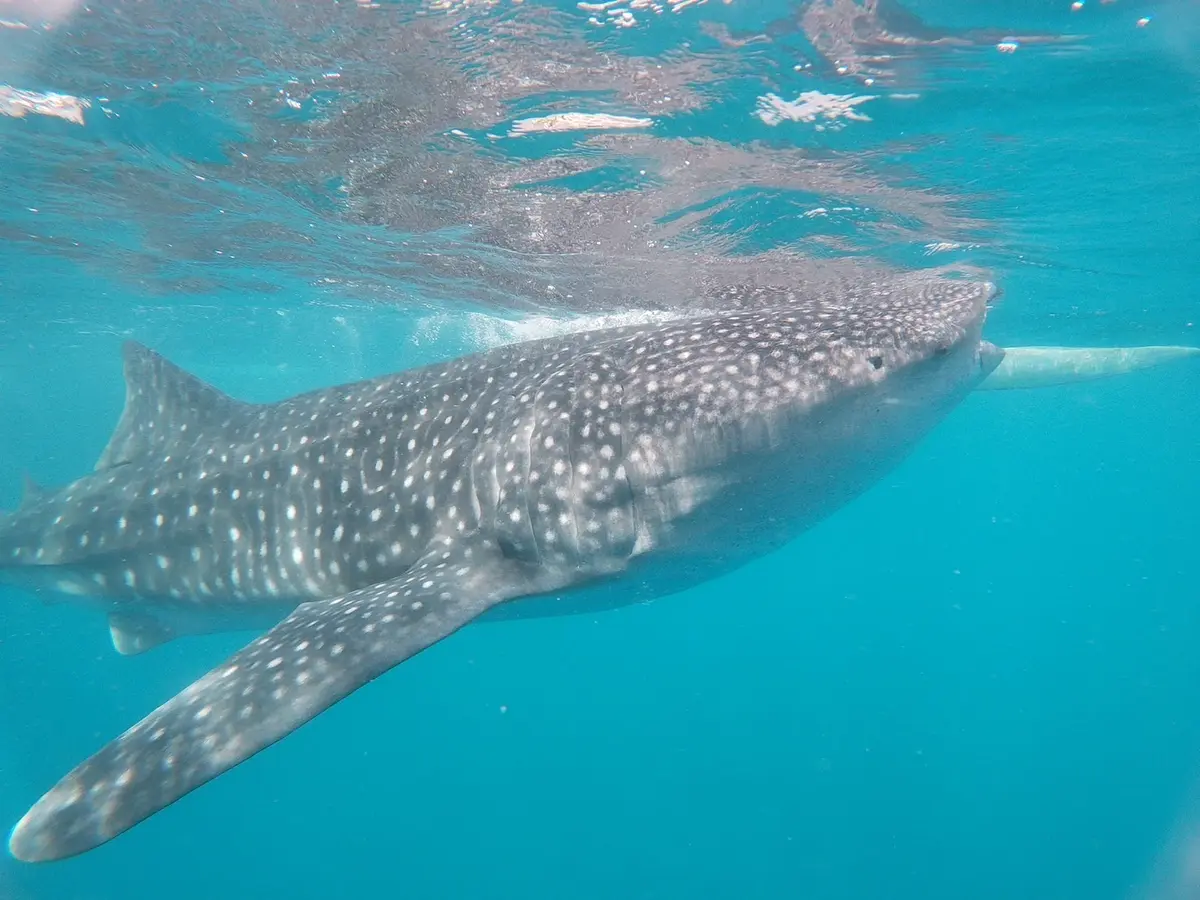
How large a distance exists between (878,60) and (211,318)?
27767 mm

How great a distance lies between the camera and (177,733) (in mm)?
3562

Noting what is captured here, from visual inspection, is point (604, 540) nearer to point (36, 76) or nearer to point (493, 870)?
point (36, 76)

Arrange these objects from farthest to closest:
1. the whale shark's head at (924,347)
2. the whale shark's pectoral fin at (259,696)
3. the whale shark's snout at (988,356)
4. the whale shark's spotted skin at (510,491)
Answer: the whale shark's snout at (988,356) → the whale shark's head at (924,347) → the whale shark's spotted skin at (510,491) → the whale shark's pectoral fin at (259,696)

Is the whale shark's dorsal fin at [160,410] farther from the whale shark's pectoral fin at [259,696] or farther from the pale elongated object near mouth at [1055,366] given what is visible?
the pale elongated object near mouth at [1055,366]

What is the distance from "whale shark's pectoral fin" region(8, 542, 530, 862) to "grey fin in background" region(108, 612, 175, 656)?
387cm

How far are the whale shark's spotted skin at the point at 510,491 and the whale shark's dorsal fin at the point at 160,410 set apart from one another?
0.97 meters

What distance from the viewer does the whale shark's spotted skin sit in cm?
370

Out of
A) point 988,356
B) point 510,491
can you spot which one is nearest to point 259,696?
point 510,491

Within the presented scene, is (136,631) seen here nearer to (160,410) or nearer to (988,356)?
(160,410)

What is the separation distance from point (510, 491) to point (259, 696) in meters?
1.99

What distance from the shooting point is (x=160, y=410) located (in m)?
7.77

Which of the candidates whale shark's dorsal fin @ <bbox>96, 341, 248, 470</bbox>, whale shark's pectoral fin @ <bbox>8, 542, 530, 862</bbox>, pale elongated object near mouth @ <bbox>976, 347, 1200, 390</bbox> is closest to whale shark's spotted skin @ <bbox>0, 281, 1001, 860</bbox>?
whale shark's pectoral fin @ <bbox>8, 542, 530, 862</bbox>

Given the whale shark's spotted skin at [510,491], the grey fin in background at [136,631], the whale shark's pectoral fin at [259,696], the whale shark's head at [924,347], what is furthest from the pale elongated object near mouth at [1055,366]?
the grey fin in background at [136,631]

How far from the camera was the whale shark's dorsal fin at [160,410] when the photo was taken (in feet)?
24.8
